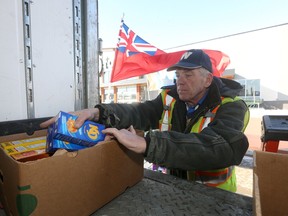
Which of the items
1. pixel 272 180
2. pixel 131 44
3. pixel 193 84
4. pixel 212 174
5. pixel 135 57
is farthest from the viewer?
pixel 131 44

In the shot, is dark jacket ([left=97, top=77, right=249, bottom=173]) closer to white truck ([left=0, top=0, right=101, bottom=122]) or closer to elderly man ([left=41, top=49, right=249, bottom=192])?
elderly man ([left=41, top=49, right=249, bottom=192])

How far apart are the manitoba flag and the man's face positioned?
3.55 metres

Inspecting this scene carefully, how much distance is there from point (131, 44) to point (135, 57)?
15.5 inches

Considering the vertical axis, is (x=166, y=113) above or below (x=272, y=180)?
above

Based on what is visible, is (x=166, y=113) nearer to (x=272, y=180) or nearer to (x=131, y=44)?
(x=272, y=180)

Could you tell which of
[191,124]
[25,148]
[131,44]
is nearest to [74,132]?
[25,148]

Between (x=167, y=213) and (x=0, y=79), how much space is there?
3.36ft

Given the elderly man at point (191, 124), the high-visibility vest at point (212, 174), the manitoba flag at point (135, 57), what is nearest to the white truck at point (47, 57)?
the elderly man at point (191, 124)

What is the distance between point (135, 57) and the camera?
530 centimetres

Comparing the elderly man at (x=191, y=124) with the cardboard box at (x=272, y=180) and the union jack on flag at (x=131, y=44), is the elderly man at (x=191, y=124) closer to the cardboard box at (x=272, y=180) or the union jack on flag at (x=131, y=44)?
the cardboard box at (x=272, y=180)

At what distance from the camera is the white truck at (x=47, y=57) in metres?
1.09

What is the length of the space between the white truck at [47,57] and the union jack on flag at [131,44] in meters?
3.81

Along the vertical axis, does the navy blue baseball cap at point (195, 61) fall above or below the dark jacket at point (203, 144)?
above

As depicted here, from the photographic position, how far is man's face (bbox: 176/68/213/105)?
1.64 metres
